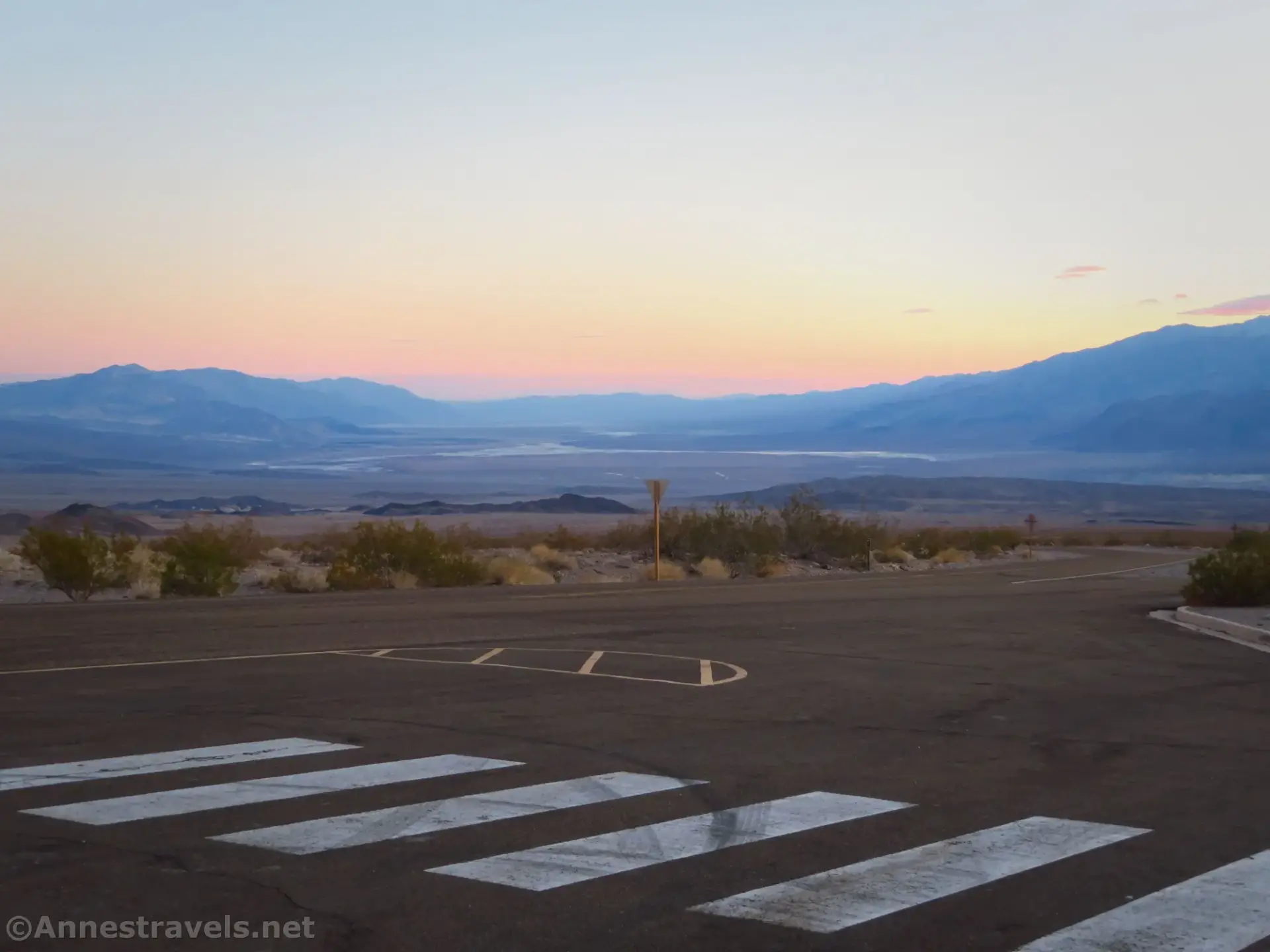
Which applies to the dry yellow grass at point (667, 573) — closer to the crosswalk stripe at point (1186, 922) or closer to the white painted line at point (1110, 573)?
the white painted line at point (1110, 573)

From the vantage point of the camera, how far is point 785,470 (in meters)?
176

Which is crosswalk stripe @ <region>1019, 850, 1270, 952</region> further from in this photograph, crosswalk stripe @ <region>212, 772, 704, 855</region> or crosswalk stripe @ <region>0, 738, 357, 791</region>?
crosswalk stripe @ <region>0, 738, 357, 791</region>

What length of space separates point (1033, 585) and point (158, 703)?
83.1 feet

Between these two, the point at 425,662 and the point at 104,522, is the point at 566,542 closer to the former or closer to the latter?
the point at 425,662

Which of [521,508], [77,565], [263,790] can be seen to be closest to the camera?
[263,790]

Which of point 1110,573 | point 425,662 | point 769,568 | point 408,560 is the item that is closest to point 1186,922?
point 425,662

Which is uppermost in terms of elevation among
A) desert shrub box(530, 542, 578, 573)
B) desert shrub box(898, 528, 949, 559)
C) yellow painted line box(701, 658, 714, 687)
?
yellow painted line box(701, 658, 714, 687)

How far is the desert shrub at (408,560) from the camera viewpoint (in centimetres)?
3356

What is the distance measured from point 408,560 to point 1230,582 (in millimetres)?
17929

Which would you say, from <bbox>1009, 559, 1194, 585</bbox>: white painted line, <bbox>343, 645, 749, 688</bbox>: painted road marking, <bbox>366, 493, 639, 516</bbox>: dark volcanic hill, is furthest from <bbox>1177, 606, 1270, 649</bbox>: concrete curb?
<bbox>366, 493, 639, 516</bbox>: dark volcanic hill

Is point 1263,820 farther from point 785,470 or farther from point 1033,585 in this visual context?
point 785,470

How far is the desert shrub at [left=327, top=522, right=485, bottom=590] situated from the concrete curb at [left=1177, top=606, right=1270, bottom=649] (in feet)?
54.3

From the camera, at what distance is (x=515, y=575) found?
34.8 meters

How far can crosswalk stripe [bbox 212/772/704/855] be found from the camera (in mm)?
7617
